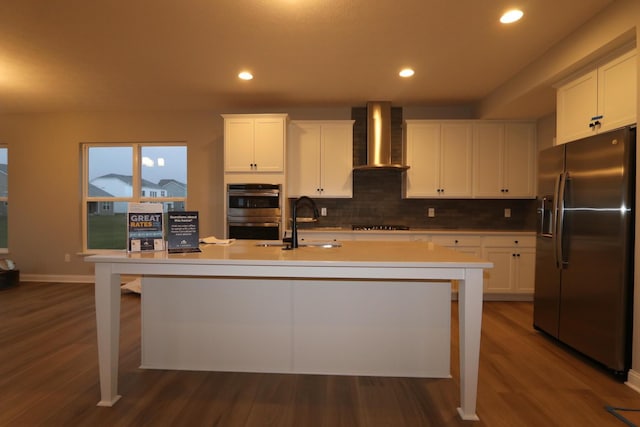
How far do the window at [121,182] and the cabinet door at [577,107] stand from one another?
15.6 ft

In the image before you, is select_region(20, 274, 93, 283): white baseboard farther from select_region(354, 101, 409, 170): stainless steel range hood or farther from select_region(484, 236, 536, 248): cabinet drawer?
select_region(484, 236, 536, 248): cabinet drawer

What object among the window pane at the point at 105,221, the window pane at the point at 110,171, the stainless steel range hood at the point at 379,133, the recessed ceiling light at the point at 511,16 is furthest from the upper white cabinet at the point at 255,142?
the recessed ceiling light at the point at 511,16

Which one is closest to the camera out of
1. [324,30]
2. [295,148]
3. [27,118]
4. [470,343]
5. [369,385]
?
[470,343]

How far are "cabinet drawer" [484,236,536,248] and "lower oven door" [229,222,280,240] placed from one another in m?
2.64

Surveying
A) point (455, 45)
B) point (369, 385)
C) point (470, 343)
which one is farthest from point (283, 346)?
point (455, 45)

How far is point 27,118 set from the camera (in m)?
5.36

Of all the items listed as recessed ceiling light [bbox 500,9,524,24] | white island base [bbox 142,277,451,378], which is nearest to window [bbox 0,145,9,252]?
white island base [bbox 142,277,451,378]

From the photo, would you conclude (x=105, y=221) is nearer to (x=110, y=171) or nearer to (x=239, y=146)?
(x=110, y=171)

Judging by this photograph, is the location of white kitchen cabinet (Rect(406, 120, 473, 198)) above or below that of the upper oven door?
above

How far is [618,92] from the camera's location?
2.51 metres

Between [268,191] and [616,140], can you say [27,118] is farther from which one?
[616,140]

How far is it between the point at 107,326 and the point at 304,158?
3.23 meters

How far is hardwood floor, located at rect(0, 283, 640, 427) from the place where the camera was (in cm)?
190

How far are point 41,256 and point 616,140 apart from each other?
712 centimetres
